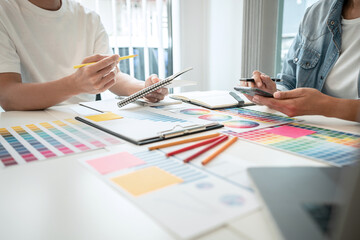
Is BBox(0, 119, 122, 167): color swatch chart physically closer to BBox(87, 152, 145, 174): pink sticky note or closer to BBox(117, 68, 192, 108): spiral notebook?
BBox(87, 152, 145, 174): pink sticky note

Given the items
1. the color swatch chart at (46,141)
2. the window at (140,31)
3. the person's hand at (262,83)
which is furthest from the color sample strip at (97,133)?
the window at (140,31)

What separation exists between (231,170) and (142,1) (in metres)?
2.15

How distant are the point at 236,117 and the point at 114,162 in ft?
1.42

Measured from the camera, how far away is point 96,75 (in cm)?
84

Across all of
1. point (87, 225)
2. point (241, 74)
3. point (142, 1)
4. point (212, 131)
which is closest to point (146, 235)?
point (87, 225)

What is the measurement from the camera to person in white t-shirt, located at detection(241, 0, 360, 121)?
3.26 ft

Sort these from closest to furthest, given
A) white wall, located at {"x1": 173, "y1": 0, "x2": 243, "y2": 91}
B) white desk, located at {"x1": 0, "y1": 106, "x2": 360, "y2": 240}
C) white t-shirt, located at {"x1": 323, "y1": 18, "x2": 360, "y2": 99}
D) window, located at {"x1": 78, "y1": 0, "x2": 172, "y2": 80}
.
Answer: white desk, located at {"x1": 0, "y1": 106, "x2": 360, "y2": 240}, white t-shirt, located at {"x1": 323, "y1": 18, "x2": 360, "y2": 99}, window, located at {"x1": 78, "y1": 0, "x2": 172, "y2": 80}, white wall, located at {"x1": 173, "y1": 0, "x2": 243, "y2": 91}

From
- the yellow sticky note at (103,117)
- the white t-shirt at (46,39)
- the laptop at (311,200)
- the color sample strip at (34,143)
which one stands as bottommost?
the color sample strip at (34,143)

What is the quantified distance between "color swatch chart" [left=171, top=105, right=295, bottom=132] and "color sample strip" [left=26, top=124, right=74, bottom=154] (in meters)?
0.37

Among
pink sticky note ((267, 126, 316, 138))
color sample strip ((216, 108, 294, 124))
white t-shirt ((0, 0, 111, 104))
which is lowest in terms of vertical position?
color sample strip ((216, 108, 294, 124))

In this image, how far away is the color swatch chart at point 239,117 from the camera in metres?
0.70

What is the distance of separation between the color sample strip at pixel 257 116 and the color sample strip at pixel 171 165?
0.37m

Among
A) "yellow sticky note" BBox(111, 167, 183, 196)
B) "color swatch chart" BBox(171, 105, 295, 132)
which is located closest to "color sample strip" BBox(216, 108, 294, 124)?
"color swatch chart" BBox(171, 105, 295, 132)

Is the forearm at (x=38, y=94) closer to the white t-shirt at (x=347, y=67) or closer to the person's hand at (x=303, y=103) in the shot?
the person's hand at (x=303, y=103)
